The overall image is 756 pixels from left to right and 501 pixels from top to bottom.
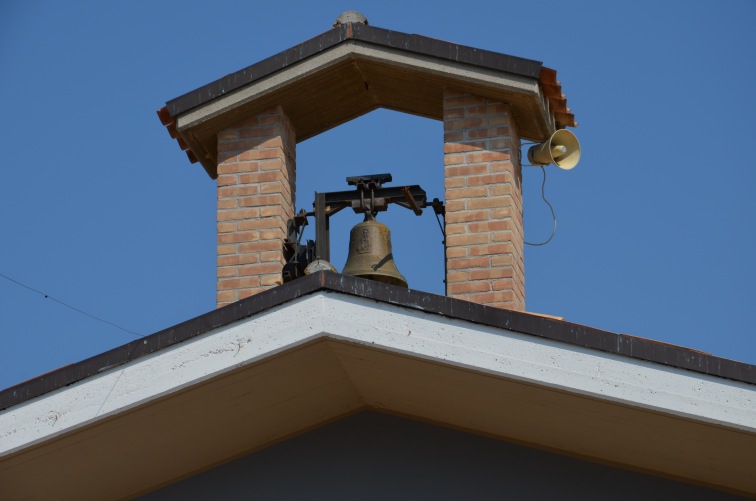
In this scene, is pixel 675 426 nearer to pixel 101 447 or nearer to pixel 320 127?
pixel 101 447

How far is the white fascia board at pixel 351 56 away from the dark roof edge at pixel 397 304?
287 centimetres

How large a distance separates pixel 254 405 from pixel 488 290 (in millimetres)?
2135

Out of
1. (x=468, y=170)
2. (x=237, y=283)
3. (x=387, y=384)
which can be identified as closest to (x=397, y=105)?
(x=468, y=170)

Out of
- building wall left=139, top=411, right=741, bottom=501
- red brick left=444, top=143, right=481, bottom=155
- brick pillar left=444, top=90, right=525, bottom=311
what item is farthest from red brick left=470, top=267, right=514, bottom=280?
building wall left=139, top=411, right=741, bottom=501

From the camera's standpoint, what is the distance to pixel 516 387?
6203 mm

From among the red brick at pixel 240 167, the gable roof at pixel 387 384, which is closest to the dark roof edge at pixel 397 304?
the gable roof at pixel 387 384

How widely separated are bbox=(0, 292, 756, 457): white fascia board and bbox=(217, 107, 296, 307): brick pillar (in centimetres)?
245

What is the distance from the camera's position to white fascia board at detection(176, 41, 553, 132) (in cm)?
869

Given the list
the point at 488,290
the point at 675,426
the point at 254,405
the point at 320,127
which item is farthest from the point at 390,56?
the point at 675,426

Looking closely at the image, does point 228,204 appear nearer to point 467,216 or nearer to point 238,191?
point 238,191

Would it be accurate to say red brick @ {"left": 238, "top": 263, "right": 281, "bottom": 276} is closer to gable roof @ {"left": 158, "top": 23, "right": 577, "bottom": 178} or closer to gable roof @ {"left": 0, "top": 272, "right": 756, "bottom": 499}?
gable roof @ {"left": 158, "top": 23, "right": 577, "bottom": 178}

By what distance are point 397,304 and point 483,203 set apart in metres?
2.70

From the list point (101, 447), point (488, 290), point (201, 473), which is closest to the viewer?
point (101, 447)

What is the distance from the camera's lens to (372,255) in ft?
Answer: 27.9
